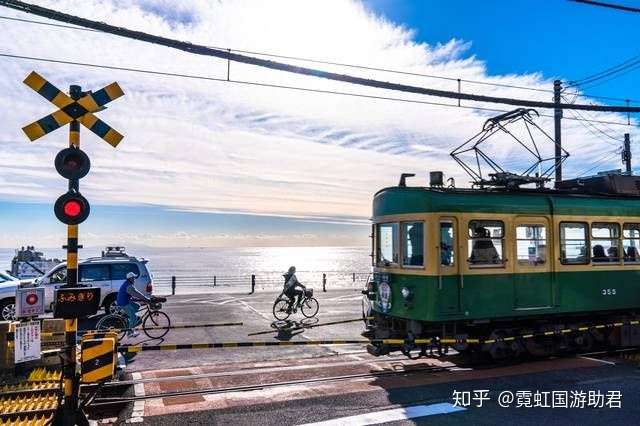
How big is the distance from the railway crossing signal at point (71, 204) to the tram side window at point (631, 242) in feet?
38.1

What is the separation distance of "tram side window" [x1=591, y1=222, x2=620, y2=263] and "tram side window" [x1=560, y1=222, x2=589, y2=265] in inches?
11.0

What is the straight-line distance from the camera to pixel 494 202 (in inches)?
406

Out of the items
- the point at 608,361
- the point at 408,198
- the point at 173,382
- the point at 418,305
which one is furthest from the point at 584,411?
the point at 173,382

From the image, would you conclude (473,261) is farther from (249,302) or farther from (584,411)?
(249,302)

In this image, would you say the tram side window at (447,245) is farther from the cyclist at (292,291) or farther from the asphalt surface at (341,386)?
the cyclist at (292,291)

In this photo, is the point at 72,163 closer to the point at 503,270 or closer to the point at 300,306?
the point at 503,270

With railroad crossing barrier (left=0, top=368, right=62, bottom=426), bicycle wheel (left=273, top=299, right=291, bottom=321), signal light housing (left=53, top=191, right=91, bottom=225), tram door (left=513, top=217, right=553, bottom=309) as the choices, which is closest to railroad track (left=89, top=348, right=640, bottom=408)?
railroad crossing barrier (left=0, top=368, right=62, bottom=426)

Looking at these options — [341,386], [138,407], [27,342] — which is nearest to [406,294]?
[341,386]

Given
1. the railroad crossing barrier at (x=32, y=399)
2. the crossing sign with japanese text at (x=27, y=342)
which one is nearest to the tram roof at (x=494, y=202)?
the railroad crossing barrier at (x=32, y=399)

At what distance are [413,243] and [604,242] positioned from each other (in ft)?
16.5

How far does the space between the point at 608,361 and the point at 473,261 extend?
12.6 ft

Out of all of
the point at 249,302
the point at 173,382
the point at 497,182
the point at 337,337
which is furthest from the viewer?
the point at 249,302

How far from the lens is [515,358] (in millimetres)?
10797

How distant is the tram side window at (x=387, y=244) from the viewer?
10452 mm
